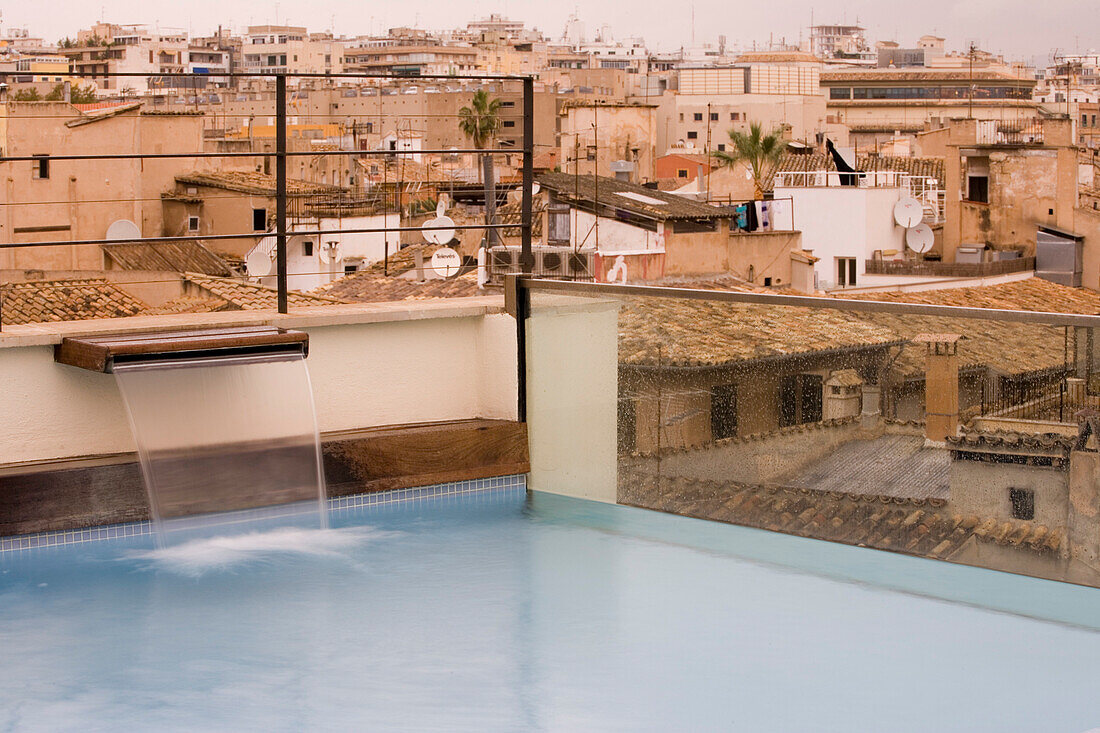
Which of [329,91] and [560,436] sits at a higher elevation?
[329,91]

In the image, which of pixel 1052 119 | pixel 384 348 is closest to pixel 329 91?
pixel 1052 119

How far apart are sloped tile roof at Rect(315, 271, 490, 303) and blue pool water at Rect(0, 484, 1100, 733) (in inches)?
432

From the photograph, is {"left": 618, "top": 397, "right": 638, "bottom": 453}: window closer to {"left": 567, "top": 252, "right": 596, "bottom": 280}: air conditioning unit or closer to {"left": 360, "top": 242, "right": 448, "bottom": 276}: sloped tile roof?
{"left": 567, "top": 252, "right": 596, "bottom": 280}: air conditioning unit

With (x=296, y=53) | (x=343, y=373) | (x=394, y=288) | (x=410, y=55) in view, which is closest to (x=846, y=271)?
(x=394, y=288)

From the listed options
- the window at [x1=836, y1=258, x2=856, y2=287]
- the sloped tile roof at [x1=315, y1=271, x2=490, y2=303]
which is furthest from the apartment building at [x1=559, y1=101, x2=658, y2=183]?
the sloped tile roof at [x1=315, y1=271, x2=490, y2=303]

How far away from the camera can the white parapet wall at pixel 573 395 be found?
5344 millimetres

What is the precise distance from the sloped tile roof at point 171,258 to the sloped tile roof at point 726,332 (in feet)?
50.7

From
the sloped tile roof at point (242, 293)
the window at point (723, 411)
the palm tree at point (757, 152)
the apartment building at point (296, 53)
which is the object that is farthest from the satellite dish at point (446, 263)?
the apartment building at point (296, 53)

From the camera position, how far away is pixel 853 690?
3.65 meters

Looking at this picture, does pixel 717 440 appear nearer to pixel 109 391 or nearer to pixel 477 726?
pixel 477 726

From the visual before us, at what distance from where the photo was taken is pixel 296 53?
7575 cm

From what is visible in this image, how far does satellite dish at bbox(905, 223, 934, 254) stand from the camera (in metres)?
27.1

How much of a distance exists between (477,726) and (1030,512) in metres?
1.81

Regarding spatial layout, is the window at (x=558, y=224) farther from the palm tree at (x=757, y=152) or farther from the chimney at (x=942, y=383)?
the chimney at (x=942, y=383)
